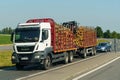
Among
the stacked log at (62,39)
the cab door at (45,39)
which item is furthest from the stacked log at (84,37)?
the cab door at (45,39)

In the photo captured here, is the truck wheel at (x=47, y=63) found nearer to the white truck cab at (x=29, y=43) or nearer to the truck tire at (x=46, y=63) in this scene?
the truck tire at (x=46, y=63)

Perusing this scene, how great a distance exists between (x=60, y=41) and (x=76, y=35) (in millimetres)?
8014

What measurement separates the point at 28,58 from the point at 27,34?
5.03 ft

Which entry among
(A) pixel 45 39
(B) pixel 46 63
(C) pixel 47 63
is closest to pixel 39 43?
(A) pixel 45 39

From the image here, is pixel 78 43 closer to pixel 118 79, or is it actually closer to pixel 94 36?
pixel 94 36

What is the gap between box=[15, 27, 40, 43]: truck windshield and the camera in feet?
77.6

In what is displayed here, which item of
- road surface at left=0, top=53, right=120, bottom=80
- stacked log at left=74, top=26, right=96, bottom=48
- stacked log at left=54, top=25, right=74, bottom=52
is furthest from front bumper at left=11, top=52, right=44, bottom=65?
stacked log at left=74, top=26, right=96, bottom=48

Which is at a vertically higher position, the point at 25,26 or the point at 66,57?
the point at 25,26

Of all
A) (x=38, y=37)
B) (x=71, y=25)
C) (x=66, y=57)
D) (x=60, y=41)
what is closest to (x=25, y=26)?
(x=38, y=37)

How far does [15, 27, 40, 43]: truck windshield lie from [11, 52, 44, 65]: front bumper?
36.4 inches

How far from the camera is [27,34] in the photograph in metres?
23.8

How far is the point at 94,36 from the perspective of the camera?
44344mm

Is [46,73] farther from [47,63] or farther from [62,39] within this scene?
[62,39]

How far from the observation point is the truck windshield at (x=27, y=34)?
23.7 m
